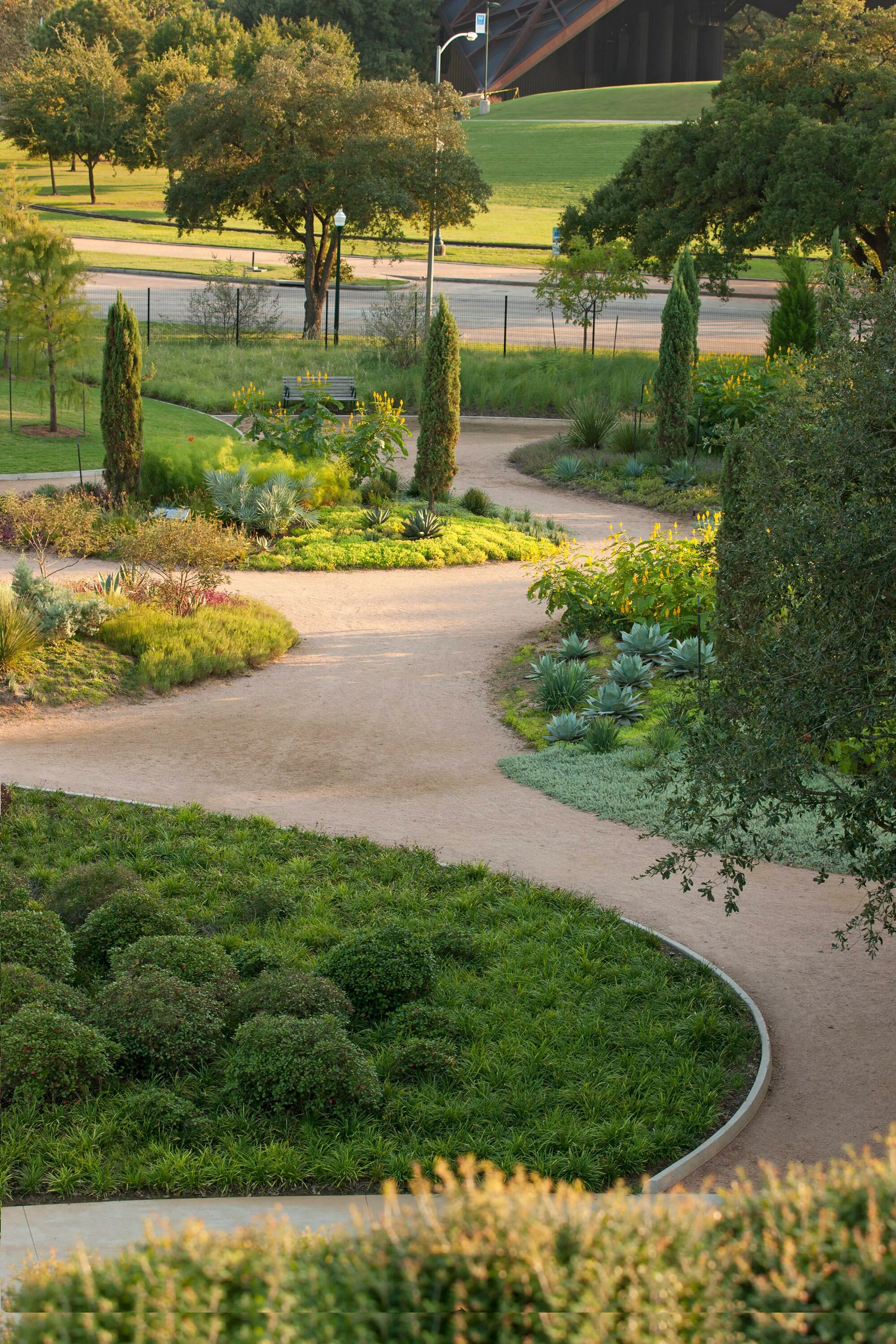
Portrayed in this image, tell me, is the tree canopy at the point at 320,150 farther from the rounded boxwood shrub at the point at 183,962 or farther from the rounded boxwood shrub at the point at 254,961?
the rounded boxwood shrub at the point at 183,962

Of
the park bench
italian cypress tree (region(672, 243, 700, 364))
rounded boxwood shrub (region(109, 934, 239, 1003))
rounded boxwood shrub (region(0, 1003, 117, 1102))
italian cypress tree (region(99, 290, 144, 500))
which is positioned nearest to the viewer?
rounded boxwood shrub (region(0, 1003, 117, 1102))

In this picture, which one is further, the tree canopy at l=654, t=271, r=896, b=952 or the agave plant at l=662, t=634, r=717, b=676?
the agave plant at l=662, t=634, r=717, b=676

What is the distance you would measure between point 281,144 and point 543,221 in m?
28.2

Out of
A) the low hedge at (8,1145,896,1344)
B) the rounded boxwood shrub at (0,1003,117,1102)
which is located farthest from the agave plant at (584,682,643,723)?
the low hedge at (8,1145,896,1344)

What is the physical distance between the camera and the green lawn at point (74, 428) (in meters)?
18.8

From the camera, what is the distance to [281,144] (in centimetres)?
2980

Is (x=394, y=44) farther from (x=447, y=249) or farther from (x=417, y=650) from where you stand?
(x=417, y=650)

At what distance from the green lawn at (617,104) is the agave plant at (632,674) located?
2627 inches

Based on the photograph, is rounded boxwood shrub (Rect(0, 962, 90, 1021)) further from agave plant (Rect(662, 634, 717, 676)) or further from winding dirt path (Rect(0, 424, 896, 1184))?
agave plant (Rect(662, 634, 717, 676))

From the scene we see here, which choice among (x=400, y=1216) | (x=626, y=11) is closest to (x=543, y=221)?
(x=626, y=11)

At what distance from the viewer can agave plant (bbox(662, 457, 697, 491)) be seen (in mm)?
18734

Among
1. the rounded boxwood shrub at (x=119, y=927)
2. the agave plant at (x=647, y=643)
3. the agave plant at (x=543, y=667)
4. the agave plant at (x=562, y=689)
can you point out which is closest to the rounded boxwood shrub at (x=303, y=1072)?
the rounded boxwood shrub at (x=119, y=927)

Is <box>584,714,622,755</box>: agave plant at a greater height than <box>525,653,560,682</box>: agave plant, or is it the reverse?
<box>525,653,560,682</box>: agave plant

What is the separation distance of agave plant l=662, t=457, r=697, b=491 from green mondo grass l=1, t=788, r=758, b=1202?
1207 cm
